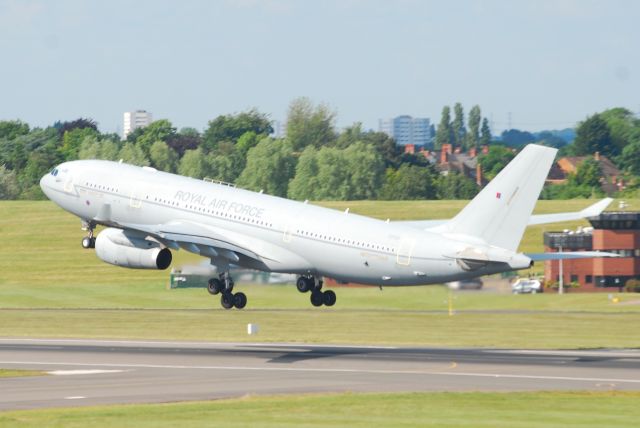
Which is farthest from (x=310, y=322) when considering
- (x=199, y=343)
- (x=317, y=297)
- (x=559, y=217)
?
(x=559, y=217)

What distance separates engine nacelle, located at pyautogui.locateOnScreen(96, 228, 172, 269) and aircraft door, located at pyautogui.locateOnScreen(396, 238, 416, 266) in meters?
14.6

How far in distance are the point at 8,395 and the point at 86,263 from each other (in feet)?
310

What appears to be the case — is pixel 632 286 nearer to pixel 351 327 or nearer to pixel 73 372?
pixel 351 327

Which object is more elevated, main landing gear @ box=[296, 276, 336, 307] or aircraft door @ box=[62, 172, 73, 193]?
aircraft door @ box=[62, 172, 73, 193]

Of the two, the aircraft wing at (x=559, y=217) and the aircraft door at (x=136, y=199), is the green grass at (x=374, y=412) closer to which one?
the aircraft wing at (x=559, y=217)

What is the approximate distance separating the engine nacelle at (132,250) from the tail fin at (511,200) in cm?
1868

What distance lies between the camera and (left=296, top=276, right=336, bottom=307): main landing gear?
81.1 m

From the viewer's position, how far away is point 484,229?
231 ft

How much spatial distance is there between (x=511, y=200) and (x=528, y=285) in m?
66.6

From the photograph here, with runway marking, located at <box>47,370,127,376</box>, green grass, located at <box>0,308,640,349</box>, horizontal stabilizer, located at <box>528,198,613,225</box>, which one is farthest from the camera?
green grass, located at <box>0,308,640,349</box>

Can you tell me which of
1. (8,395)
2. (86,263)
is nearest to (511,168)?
(8,395)

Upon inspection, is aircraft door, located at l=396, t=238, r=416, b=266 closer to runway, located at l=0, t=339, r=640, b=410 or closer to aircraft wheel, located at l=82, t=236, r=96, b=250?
runway, located at l=0, t=339, r=640, b=410

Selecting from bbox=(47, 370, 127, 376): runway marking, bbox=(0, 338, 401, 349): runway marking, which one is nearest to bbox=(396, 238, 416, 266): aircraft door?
bbox=(47, 370, 127, 376): runway marking

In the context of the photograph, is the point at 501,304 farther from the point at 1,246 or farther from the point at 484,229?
the point at 1,246
